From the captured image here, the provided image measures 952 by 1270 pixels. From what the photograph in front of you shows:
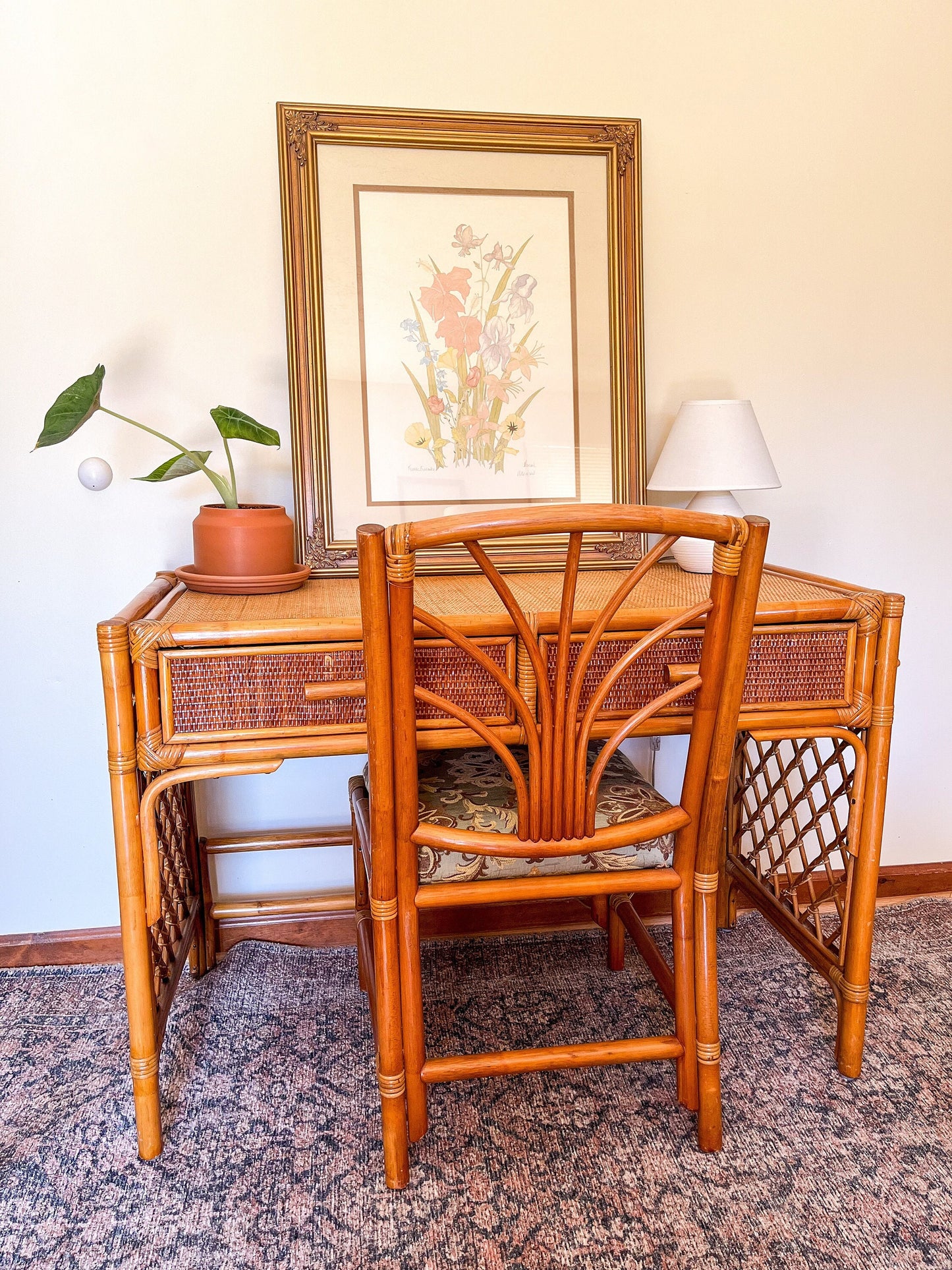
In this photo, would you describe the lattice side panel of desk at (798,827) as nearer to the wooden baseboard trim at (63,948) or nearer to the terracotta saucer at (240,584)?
the terracotta saucer at (240,584)

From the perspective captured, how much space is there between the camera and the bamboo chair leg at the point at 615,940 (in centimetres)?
193

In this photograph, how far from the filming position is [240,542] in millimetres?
1620

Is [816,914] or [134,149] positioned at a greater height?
[134,149]

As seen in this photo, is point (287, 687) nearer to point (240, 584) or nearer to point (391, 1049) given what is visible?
point (240, 584)

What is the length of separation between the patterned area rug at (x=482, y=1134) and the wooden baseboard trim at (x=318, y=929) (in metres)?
0.05

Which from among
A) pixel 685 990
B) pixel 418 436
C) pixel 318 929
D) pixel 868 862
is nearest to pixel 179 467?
pixel 418 436

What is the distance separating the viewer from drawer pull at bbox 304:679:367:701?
4.62ft

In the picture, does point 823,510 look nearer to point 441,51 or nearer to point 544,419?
point 544,419

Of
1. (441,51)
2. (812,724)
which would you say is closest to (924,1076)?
(812,724)

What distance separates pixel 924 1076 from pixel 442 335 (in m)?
1.71

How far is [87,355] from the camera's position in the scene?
5.95 ft

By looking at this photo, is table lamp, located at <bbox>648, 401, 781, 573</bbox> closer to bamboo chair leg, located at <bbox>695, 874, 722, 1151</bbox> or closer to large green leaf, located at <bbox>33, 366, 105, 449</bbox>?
bamboo chair leg, located at <bbox>695, 874, 722, 1151</bbox>

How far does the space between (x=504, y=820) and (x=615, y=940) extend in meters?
0.68

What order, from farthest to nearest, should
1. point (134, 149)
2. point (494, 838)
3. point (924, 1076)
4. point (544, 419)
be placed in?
point (544, 419) < point (134, 149) < point (924, 1076) < point (494, 838)
